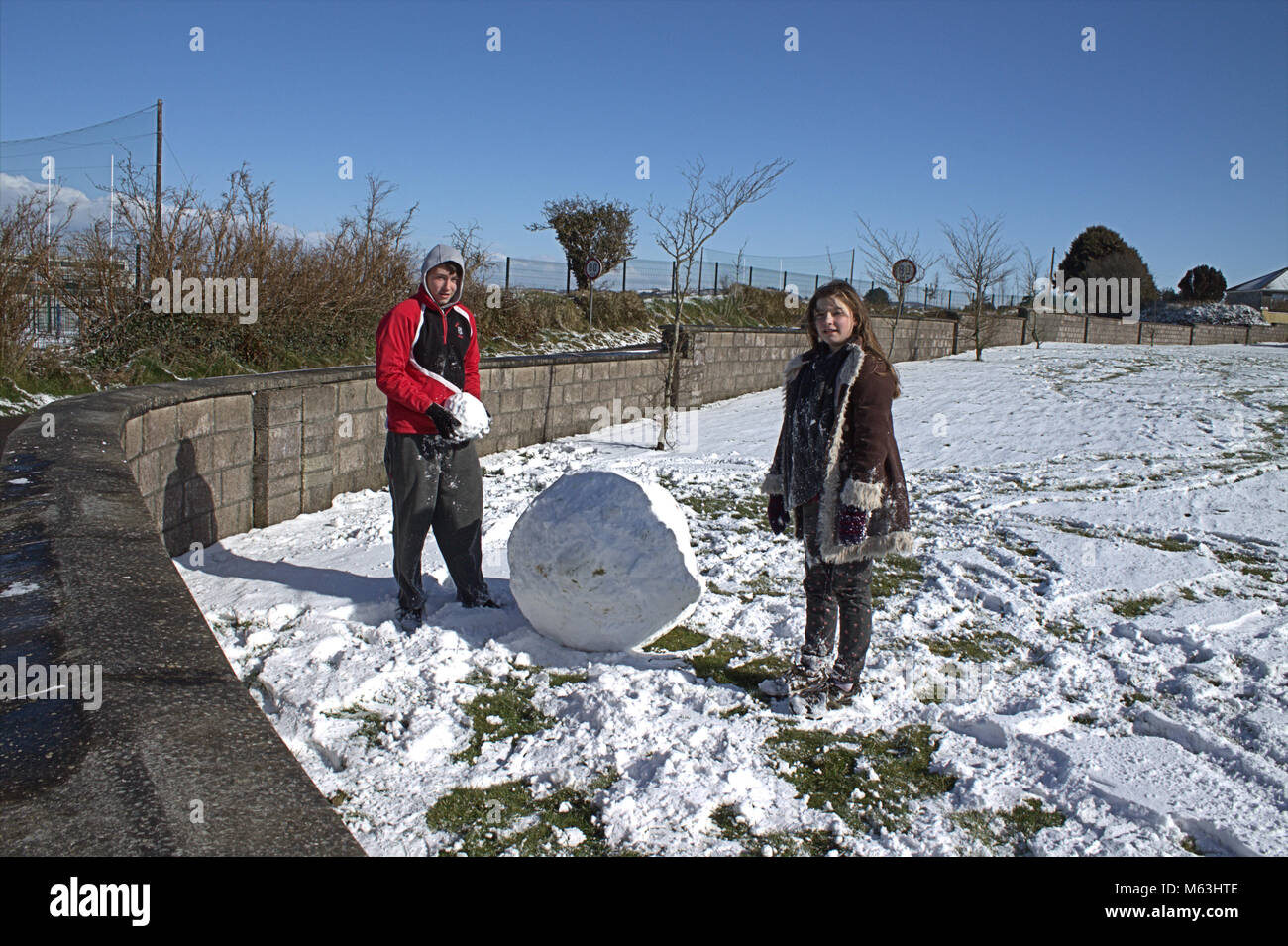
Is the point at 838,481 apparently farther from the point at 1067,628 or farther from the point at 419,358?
the point at 419,358

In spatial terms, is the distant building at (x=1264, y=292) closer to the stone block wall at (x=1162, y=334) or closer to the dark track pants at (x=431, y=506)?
the stone block wall at (x=1162, y=334)

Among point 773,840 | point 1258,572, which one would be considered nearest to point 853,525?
point 773,840

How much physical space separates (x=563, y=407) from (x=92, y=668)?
8772 millimetres

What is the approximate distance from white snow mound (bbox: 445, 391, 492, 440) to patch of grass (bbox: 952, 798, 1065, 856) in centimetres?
264

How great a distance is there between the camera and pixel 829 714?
140 inches

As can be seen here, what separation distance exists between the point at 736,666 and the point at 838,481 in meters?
1.06

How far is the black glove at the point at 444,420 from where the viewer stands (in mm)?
4164

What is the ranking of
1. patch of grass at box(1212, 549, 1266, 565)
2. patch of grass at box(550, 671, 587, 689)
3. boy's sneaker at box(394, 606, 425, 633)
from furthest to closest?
patch of grass at box(1212, 549, 1266, 565), boy's sneaker at box(394, 606, 425, 633), patch of grass at box(550, 671, 587, 689)

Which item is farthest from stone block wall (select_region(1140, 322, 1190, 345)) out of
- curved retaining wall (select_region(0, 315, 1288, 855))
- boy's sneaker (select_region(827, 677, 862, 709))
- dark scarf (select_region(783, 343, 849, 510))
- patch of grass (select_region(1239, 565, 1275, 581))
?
boy's sneaker (select_region(827, 677, 862, 709))

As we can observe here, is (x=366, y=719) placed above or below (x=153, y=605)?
below

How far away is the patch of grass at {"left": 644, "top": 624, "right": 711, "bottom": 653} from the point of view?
13.9 ft

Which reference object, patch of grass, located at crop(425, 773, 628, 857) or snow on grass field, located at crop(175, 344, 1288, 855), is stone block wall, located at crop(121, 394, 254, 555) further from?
patch of grass, located at crop(425, 773, 628, 857)
